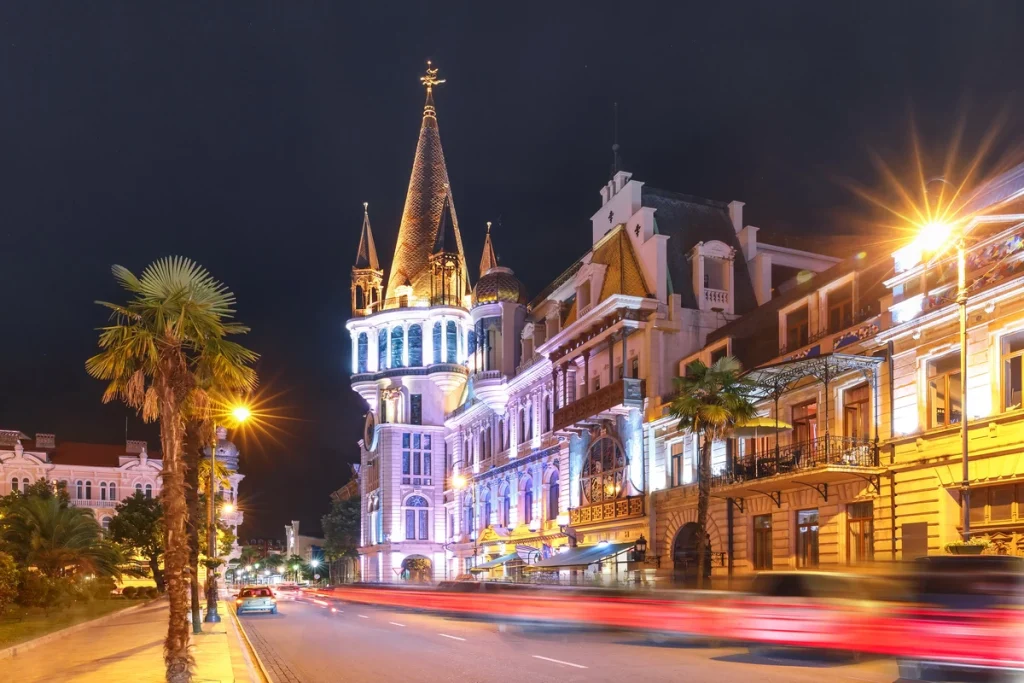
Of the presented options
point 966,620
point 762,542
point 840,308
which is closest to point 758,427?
point 840,308

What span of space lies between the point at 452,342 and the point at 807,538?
2025 inches

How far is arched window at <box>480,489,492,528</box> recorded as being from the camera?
66625mm

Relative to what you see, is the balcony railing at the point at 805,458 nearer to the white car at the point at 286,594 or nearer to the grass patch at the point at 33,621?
the grass patch at the point at 33,621

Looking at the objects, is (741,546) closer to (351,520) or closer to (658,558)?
(658,558)

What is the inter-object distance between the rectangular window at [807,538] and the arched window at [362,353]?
5626 centimetres

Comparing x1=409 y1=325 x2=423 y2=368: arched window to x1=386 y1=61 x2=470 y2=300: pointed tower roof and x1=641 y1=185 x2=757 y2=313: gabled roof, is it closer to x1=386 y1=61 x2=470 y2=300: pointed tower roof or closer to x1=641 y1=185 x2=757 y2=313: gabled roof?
x1=386 y1=61 x2=470 y2=300: pointed tower roof

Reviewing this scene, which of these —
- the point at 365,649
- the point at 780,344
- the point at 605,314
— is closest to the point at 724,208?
the point at 605,314

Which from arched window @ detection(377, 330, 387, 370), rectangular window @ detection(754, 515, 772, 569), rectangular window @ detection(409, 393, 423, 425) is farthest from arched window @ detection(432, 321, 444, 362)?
rectangular window @ detection(754, 515, 772, 569)

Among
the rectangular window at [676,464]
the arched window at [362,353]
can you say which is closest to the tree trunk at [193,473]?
the rectangular window at [676,464]

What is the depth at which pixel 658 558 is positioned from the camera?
41.3 m

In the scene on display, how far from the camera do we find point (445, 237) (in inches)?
3324

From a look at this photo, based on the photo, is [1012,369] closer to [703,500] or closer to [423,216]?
[703,500]

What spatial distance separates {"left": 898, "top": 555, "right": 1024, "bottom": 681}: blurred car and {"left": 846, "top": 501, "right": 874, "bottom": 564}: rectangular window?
57.4 ft

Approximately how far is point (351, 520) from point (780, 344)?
2834 inches
